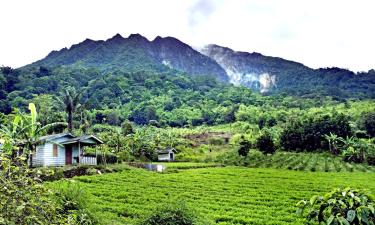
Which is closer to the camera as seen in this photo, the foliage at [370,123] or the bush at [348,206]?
the bush at [348,206]

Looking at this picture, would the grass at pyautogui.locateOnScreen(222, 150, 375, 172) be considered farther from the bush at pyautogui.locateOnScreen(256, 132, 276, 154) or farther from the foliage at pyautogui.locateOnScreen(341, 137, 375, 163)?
the foliage at pyautogui.locateOnScreen(341, 137, 375, 163)

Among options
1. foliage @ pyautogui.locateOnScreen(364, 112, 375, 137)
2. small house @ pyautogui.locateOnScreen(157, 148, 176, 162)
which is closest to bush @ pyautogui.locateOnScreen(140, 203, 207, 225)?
small house @ pyautogui.locateOnScreen(157, 148, 176, 162)

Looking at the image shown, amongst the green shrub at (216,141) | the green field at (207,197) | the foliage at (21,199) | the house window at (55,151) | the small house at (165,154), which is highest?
the green shrub at (216,141)

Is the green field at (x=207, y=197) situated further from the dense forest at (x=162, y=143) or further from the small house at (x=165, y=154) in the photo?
the small house at (x=165, y=154)

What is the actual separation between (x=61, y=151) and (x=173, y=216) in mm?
29506

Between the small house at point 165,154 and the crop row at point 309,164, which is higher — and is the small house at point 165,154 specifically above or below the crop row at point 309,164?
above

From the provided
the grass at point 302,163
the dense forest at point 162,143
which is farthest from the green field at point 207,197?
the grass at point 302,163

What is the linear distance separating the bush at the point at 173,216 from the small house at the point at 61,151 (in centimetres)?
2540

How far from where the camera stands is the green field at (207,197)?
62.2 feet

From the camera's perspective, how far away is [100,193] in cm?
2461

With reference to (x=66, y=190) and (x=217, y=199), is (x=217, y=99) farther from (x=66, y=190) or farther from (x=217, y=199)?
(x=66, y=190)

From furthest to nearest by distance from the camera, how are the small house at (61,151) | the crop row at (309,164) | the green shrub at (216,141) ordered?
the green shrub at (216,141)
the crop row at (309,164)
the small house at (61,151)

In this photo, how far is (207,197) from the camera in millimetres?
25047

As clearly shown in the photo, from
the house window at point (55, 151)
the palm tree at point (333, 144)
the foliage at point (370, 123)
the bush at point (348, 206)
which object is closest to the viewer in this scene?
the bush at point (348, 206)
